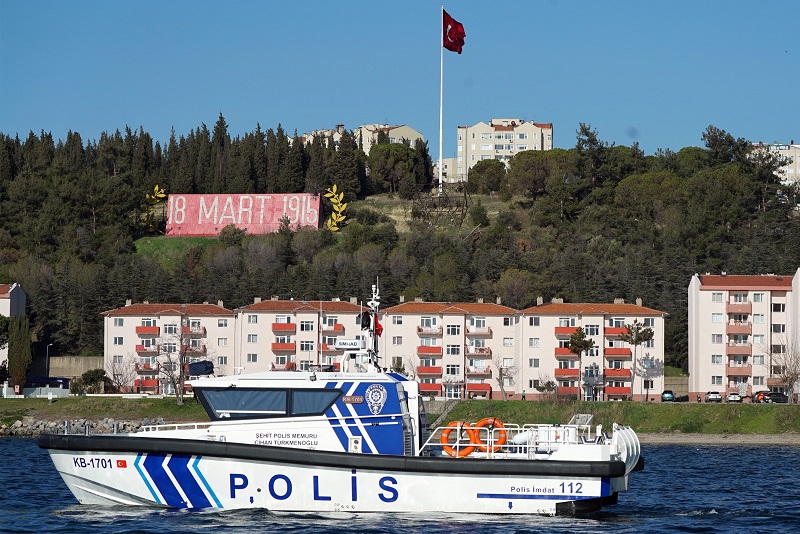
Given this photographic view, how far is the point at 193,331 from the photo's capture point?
8325 centimetres

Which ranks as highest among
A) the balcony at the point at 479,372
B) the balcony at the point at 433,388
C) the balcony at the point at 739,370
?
the balcony at the point at 739,370

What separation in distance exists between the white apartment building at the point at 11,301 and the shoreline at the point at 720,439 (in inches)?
1733

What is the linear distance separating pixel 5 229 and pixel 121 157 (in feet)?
87.1

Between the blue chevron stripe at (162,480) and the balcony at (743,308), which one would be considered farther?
the balcony at (743,308)

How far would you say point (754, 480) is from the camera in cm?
3666

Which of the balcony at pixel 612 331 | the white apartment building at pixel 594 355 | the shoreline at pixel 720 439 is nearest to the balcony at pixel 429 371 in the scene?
the white apartment building at pixel 594 355

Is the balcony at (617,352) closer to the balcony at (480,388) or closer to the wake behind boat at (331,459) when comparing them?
the balcony at (480,388)

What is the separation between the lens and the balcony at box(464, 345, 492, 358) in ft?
269

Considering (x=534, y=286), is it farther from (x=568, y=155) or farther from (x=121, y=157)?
(x=121, y=157)

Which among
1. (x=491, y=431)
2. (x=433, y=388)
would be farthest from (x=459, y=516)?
(x=433, y=388)

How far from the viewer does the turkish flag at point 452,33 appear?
102 metres

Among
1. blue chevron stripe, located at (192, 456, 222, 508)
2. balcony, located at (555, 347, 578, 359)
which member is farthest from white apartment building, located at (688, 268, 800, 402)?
blue chevron stripe, located at (192, 456, 222, 508)

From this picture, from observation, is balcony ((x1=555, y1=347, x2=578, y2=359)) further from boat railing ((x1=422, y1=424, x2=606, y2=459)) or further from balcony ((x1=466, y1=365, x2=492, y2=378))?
boat railing ((x1=422, y1=424, x2=606, y2=459))

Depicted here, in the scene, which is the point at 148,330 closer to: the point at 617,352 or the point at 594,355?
the point at 594,355
